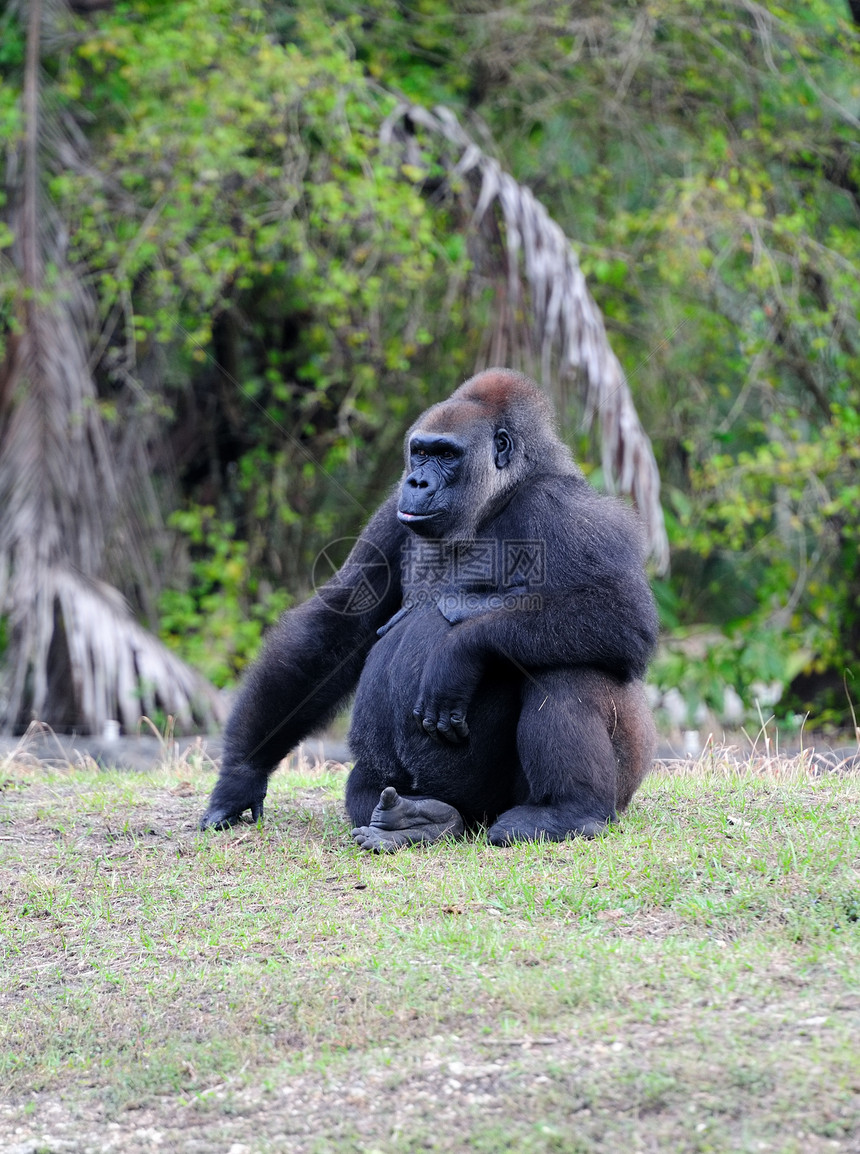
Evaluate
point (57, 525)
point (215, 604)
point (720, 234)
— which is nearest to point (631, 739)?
point (57, 525)

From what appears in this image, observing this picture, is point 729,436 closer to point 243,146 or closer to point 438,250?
point 438,250

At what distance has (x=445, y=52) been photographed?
14055 millimetres

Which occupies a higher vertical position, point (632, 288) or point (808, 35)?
point (808, 35)

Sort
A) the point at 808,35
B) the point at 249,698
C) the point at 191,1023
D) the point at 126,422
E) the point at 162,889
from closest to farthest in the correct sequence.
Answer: the point at 191,1023 < the point at 162,889 < the point at 249,698 < the point at 126,422 < the point at 808,35

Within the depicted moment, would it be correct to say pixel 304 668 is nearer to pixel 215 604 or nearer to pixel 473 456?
pixel 473 456

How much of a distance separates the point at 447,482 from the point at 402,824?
137 cm

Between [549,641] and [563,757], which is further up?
[549,641]

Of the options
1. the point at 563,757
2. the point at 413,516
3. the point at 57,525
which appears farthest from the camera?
the point at 57,525

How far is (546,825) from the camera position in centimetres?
479

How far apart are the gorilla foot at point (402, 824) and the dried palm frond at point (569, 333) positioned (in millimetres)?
4296

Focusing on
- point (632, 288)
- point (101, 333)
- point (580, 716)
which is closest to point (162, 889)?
point (580, 716)

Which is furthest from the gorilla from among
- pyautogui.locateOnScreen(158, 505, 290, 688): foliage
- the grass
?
pyautogui.locateOnScreen(158, 505, 290, 688): foliage

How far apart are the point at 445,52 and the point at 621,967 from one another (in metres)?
12.5

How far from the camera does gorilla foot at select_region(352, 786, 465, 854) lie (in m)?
4.92
